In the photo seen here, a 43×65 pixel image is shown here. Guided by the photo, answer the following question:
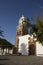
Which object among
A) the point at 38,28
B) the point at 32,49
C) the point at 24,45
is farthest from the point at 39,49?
the point at 38,28

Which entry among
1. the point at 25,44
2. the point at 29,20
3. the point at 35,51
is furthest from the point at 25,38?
the point at 29,20

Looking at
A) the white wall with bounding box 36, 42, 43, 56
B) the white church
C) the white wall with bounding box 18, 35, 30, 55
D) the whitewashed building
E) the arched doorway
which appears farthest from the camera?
the white wall with bounding box 18, 35, 30, 55

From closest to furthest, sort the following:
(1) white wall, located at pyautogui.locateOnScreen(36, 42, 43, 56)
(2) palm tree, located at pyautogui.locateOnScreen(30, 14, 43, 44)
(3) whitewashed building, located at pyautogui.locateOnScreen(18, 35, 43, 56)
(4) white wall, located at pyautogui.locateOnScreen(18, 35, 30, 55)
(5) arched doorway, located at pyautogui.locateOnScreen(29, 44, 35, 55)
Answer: (2) palm tree, located at pyautogui.locateOnScreen(30, 14, 43, 44) → (1) white wall, located at pyautogui.locateOnScreen(36, 42, 43, 56) → (3) whitewashed building, located at pyautogui.locateOnScreen(18, 35, 43, 56) → (5) arched doorway, located at pyautogui.locateOnScreen(29, 44, 35, 55) → (4) white wall, located at pyautogui.locateOnScreen(18, 35, 30, 55)

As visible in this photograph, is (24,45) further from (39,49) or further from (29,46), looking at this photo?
(39,49)

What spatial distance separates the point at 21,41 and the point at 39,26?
1199 inches

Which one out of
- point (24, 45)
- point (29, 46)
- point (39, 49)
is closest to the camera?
point (39, 49)

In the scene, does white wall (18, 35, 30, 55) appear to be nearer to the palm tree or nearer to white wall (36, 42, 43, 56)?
white wall (36, 42, 43, 56)

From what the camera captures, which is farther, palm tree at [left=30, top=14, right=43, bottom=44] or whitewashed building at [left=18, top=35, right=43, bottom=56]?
whitewashed building at [left=18, top=35, right=43, bottom=56]

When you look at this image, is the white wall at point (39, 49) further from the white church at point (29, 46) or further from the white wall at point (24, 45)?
the white wall at point (24, 45)

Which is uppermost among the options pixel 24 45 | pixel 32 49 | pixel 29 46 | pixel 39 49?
pixel 24 45

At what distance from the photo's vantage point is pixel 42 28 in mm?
21469

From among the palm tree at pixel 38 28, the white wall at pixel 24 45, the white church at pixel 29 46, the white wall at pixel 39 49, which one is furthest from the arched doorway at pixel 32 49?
the palm tree at pixel 38 28

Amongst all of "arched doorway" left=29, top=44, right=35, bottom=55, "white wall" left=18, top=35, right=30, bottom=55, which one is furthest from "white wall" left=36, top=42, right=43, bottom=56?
"white wall" left=18, top=35, right=30, bottom=55

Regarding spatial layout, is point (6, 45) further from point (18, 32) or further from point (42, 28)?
point (42, 28)
